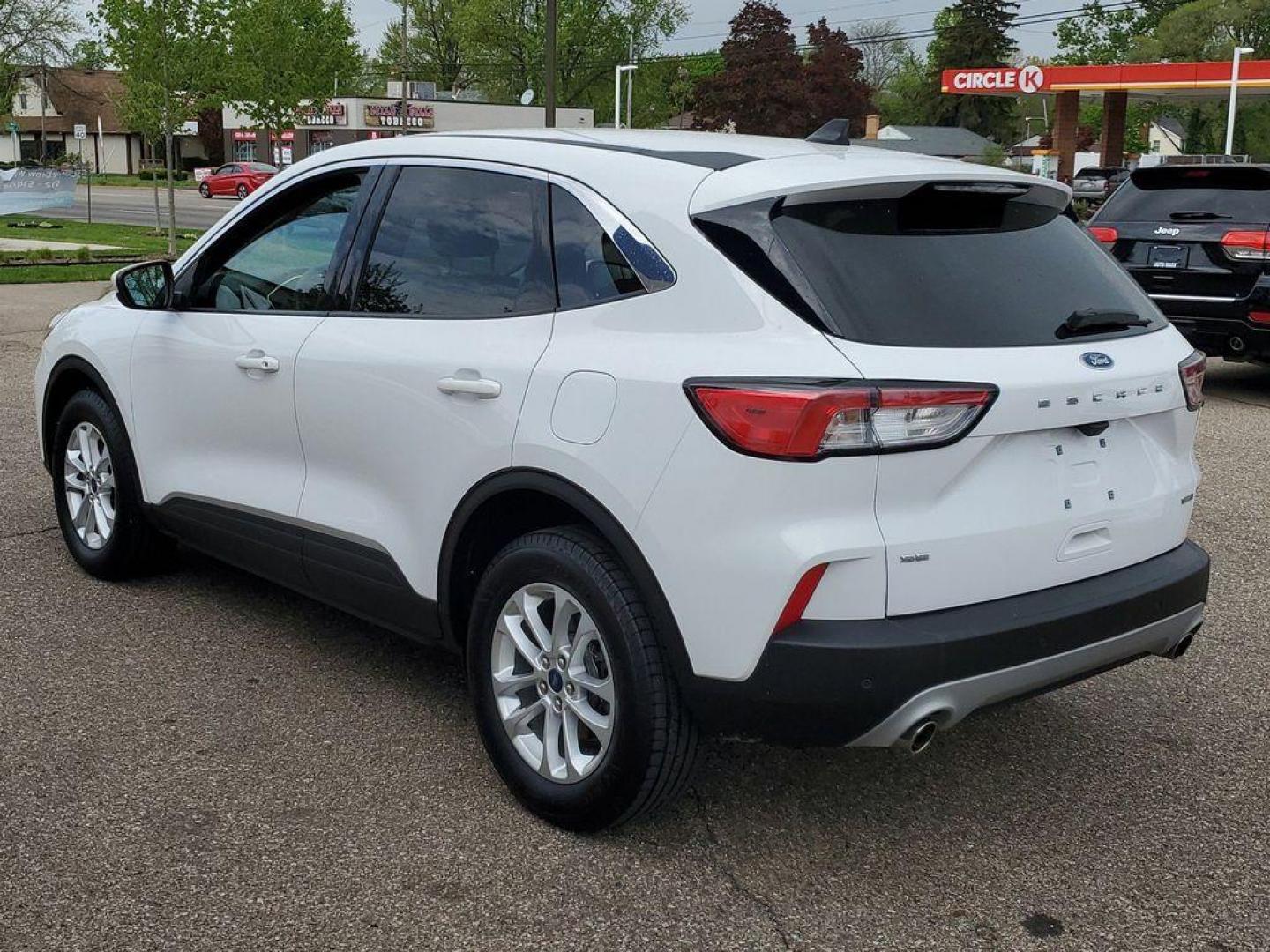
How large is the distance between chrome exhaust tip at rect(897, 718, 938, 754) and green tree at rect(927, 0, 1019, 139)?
4207 inches

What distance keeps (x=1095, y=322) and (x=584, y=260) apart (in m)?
1.28

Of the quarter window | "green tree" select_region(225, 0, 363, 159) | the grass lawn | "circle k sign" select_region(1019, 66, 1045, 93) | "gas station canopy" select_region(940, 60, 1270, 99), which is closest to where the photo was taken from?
the quarter window

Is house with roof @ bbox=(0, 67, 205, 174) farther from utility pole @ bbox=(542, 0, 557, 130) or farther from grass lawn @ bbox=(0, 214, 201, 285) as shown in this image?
utility pole @ bbox=(542, 0, 557, 130)

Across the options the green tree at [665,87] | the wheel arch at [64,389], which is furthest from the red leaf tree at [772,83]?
the wheel arch at [64,389]

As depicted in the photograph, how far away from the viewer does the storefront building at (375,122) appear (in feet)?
237

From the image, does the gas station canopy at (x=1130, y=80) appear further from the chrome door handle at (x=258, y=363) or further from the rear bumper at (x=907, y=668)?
the rear bumper at (x=907, y=668)

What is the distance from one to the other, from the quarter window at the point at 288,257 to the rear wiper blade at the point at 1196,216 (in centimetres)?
745

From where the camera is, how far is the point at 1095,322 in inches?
138

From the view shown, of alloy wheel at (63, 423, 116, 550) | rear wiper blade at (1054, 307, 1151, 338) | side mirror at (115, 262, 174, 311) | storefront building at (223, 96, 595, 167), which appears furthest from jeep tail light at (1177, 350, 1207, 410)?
storefront building at (223, 96, 595, 167)

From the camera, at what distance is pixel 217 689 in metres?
4.48

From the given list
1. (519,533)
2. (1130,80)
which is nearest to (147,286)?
(519,533)

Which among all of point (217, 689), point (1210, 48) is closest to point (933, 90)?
point (1210, 48)

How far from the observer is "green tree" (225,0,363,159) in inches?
1224

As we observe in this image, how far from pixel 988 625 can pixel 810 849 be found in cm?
80
